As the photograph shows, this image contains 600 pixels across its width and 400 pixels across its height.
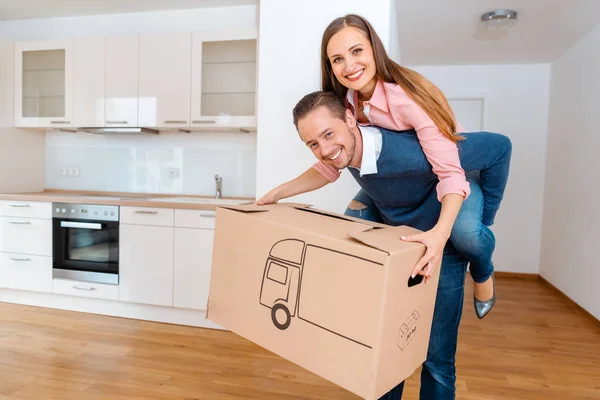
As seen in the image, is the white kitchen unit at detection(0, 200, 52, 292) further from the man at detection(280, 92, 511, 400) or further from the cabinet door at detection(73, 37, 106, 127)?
the man at detection(280, 92, 511, 400)

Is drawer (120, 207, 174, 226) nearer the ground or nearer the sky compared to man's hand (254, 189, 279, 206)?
nearer the ground

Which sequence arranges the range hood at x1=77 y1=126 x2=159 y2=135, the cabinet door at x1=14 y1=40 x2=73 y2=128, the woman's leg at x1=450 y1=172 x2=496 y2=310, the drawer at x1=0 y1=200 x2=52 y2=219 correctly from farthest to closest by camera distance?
the cabinet door at x1=14 y1=40 x2=73 y2=128, the range hood at x1=77 y1=126 x2=159 y2=135, the drawer at x1=0 y1=200 x2=52 y2=219, the woman's leg at x1=450 y1=172 x2=496 y2=310

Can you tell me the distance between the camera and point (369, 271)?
2.45 feet

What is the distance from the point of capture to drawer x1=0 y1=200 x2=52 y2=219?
2.92m

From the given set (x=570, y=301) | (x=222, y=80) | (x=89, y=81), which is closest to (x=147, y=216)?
(x=222, y=80)

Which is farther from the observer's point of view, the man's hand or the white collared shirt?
the man's hand

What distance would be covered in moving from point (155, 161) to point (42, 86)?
1036 millimetres

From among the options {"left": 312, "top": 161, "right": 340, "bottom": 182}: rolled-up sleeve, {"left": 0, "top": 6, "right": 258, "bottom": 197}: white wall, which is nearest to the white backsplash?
{"left": 0, "top": 6, "right": 258, "bottom": 197}: white wall

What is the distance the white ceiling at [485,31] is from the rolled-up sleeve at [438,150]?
6.87 ft

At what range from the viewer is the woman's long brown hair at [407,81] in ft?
3.19

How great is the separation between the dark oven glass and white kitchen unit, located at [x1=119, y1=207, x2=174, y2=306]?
0.08m

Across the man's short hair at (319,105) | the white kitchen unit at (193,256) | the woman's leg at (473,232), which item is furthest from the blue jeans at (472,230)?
the white kitchen unit at (193,256)

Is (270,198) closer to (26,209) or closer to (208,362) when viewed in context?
(208,362)

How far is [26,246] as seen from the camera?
9.79ft
